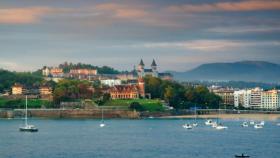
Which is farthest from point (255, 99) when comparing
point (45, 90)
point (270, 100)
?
point (45, 90)

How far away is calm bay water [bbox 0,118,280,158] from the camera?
6319cm

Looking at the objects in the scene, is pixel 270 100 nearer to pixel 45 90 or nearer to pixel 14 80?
pixel 45 90

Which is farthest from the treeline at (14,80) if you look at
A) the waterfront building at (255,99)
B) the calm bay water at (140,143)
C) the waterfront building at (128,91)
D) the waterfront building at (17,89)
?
the calm bay water at (140,143)

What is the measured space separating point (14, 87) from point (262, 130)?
7447cm

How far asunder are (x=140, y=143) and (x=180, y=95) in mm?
78578

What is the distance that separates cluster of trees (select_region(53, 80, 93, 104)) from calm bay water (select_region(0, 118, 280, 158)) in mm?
48415

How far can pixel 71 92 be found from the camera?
489 ft

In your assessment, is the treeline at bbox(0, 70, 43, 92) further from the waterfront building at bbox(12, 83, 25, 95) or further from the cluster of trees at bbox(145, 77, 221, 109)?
the cluster of trees at bbox(145, 77, 221, 109)

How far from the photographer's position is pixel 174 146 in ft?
231

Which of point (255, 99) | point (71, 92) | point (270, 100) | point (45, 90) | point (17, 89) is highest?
point (17, 89)

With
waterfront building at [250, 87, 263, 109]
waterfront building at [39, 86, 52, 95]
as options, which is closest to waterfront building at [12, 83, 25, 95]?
waterfront building at [39, 86, 52, 95]

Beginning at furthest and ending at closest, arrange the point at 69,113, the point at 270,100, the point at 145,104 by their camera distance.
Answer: the point at 270,100, the point at 145,104, the point at 69,113

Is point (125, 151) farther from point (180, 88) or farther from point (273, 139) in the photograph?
point (180, 88)

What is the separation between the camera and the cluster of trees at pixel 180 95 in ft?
487
